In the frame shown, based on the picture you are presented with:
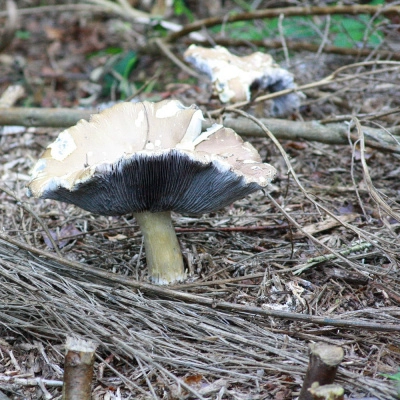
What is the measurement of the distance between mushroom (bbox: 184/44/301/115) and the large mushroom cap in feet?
3.83

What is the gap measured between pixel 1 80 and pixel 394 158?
17.3 feet

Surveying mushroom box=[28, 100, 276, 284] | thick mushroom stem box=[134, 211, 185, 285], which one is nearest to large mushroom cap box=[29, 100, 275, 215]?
mushroom box=[28, 100, 276, 284]

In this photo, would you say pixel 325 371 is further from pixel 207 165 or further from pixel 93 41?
pixel 93 41

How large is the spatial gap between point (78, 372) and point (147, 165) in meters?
1.03

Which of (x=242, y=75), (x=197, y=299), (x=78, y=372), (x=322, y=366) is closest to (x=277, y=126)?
(x=242, y=75)

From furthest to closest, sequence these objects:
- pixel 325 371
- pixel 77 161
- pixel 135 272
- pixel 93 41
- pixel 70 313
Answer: pixel 93 41
pixel 135 272
pixel 77 161
pixel 70 313
pixel 325 371

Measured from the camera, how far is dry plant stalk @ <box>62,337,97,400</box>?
2174mm

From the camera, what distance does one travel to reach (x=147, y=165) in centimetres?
257

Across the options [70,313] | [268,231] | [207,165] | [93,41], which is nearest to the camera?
[207,165]

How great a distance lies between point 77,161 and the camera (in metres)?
2.98

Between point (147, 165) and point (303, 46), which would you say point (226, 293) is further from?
point (303, 46)

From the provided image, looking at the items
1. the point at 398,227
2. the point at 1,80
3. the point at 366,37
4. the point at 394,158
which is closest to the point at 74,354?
the point at 398,227

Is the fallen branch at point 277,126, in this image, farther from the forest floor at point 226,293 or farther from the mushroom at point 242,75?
the mushroom at point 242,75

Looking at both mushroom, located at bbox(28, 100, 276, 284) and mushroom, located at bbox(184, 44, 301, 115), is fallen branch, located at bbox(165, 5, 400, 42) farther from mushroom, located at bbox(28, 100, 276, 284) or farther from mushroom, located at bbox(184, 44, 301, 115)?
mushroom, located at bbox(28, 100, 276, 284)
